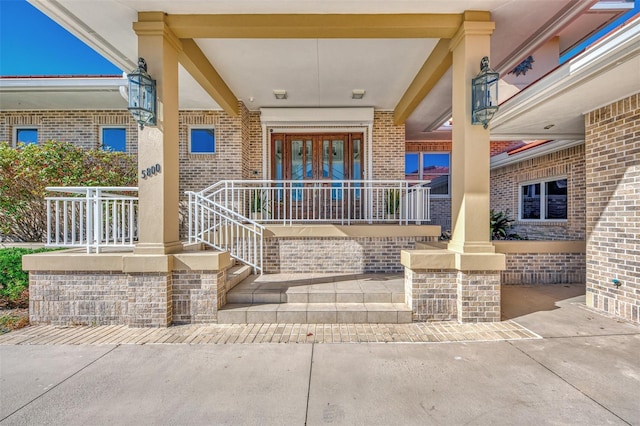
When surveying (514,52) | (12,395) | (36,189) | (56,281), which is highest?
(514,52)

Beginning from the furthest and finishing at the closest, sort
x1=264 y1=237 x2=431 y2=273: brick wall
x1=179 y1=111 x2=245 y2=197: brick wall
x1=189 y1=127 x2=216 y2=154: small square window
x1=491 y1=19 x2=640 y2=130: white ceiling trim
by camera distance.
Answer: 1. x1=189 y1=127 x2=216 y2=154: small square window
2. x1=179 y1=111 x2=245 y2=197: brick wall
3. x1=264 y1=237 x2=431 y2=273: brick wall
4. x1=491 y1=19 x2=640 y2=130: white ceiling trim

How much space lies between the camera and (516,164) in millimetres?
8523

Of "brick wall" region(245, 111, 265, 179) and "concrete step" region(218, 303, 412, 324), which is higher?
"brick wall" region(245, 111, 265, 179)

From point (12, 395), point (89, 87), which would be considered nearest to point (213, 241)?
point (12, 395)

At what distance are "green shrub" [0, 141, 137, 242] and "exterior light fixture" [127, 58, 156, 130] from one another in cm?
366

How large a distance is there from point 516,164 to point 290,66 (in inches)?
282

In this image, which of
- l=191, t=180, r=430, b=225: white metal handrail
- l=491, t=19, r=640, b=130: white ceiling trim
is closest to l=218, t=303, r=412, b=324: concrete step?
l=191, t=180, r=430, b=225: white metal handrail

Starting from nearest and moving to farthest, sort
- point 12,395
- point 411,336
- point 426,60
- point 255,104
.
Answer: point 12,395
point 411,336
point 426,60
point 255,104

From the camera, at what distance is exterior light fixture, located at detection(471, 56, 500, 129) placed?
3598 millimetres

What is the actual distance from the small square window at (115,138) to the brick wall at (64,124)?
0.61ft

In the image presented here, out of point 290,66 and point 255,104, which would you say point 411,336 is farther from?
point 255,104

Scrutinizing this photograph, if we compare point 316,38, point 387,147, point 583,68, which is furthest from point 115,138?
point 583,68

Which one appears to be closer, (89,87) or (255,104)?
(89,87)

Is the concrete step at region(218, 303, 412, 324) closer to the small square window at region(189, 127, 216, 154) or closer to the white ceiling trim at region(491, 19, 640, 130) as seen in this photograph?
the white ceiling trim at region(491, 19, 640, 130)
